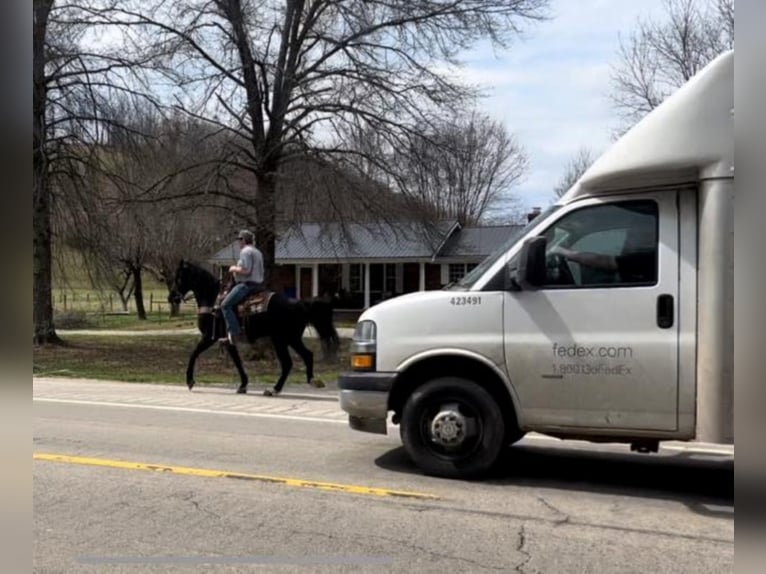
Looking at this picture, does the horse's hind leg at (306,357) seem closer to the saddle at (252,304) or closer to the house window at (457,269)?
the saddle at (252,304)

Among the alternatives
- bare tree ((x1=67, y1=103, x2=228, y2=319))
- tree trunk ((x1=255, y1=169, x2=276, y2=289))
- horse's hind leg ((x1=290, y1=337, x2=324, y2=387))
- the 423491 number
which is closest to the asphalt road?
the 423491 number

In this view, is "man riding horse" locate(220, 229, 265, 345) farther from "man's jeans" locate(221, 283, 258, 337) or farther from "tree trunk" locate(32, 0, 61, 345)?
"tree trunk" locate(32, 0, 61, 345)

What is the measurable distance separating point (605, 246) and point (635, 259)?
27 centimetres

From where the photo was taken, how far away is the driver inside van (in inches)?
231

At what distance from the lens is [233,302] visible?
40.6 feet

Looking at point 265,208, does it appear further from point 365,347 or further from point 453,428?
point 453,428

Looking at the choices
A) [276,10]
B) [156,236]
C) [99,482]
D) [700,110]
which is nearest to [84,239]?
[156,236]

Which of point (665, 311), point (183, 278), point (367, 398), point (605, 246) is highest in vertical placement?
point (605, 246)

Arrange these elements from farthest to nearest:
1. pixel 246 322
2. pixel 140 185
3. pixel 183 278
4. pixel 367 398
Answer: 1. pixel 140 185
2. pixel 183 278
3. pixel 246 322
4. pixel 367 398

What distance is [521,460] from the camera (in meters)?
7.34

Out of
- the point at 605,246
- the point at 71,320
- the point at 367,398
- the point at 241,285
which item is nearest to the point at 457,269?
the point at 71,320

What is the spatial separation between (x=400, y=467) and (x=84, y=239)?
54.2 feet

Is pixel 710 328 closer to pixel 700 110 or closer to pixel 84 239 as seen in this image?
pixel 700 110

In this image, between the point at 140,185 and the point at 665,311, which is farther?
the point at 140,185
